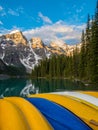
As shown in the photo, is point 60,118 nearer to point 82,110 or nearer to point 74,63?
point 82,110

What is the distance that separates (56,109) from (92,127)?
0.72 m

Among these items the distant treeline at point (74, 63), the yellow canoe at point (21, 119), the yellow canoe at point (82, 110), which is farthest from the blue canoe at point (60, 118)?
the distant treeline at point (74, 63)

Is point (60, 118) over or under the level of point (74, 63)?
under

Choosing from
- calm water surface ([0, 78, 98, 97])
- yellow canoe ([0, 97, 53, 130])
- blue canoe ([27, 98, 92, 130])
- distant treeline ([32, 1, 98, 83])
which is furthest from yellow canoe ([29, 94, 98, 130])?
distant treeline ([32, 1, 98, 83])

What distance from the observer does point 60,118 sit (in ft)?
11.8

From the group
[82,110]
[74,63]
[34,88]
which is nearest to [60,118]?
[82,110]

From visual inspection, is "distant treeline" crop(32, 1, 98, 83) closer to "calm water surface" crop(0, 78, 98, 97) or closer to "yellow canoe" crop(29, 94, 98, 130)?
"calm water surface" crop(0, 78, 98, 97)

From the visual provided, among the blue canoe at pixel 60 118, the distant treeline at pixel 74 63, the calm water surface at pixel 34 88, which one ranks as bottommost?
the blue canoe at pixel 60 118

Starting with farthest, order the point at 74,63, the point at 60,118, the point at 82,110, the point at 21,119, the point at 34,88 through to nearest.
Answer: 1. the point at 74,63
2. the point at 34,88
3. the point at 82,110
4. the point at 60,118
5. the point at 21,119

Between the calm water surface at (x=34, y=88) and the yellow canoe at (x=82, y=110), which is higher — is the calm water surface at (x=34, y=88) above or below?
above

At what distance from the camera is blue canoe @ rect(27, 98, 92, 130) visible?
10.9 ft

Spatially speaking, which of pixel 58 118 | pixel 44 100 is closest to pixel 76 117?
pixel 58 118

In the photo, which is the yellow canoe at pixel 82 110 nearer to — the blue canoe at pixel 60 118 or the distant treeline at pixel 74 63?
the blue canoe at pixel 60 118

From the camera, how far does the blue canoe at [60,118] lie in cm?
332
